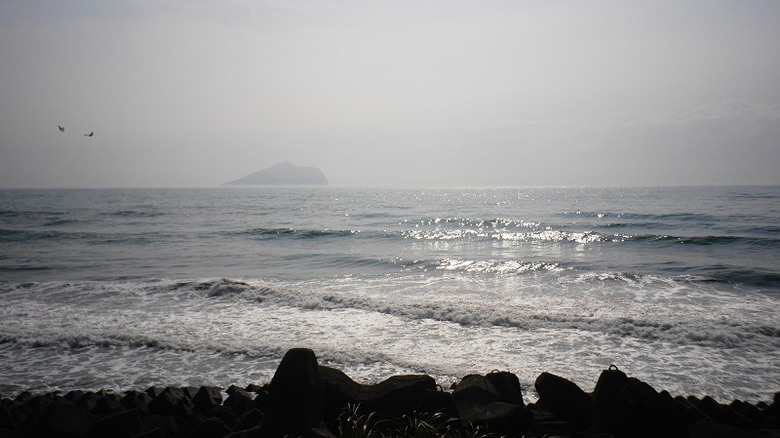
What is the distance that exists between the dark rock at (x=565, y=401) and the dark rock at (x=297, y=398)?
7.86 feet

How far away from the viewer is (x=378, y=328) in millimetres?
10578

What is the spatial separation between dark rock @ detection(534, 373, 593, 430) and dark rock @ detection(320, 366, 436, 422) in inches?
51.9

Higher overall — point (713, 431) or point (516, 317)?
point (713, 431)

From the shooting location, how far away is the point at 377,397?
17.3ft

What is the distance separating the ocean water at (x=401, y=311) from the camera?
26.6ft

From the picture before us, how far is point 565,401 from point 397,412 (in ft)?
5.84

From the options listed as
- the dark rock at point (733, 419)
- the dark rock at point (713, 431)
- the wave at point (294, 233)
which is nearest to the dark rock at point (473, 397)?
the dark rock at point (713, 431)

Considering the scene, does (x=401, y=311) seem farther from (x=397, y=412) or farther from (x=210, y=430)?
(x=210, y=430)

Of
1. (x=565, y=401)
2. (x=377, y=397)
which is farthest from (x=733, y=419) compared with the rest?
(x=377, y=397)

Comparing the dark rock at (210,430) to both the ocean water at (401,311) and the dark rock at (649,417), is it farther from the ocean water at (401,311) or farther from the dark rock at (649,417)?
the dark rock at (649,417)

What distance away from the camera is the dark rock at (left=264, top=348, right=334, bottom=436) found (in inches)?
186

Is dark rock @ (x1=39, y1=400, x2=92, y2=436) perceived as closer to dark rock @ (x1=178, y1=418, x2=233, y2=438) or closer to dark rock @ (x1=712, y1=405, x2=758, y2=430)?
dark rock @ (x1=178, y1=418, x2=233, y2=438)

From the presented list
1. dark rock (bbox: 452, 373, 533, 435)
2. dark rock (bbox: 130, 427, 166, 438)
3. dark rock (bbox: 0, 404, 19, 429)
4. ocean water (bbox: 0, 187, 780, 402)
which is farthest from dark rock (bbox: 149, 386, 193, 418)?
dark rock (bbox: 452, 373, 533, 435)

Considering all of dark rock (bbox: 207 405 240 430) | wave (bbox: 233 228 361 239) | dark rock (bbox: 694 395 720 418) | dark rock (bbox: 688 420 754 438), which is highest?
dark rock (bbox: 688 420 754 438)
